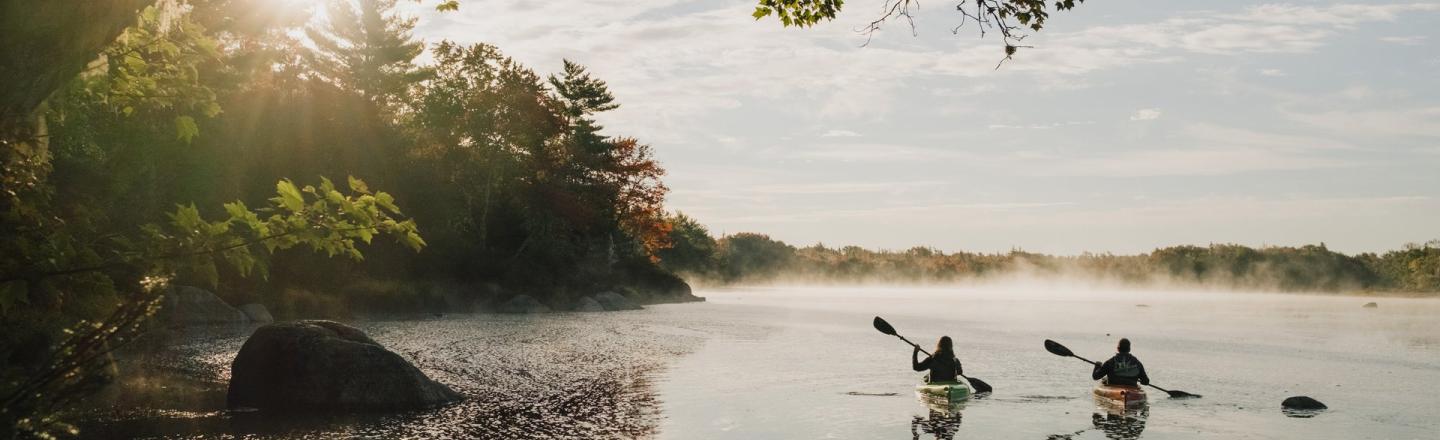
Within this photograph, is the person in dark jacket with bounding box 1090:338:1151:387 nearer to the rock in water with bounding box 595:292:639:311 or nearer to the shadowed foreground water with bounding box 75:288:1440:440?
the shadowed foreground water with bounding box 75:288:1440:440

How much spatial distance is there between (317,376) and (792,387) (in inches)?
390

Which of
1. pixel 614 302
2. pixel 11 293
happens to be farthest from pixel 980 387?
pixel 614 302

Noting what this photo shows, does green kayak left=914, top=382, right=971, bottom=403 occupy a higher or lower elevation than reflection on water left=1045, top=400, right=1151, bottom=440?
higher

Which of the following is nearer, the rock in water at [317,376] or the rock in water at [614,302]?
the rock in water at [317,376]

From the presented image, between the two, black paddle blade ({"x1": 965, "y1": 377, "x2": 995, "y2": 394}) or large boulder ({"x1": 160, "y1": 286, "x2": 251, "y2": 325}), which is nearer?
black paddle blade ({"x1": 965, "y1": 377, "x2": 995, "y2": 394})

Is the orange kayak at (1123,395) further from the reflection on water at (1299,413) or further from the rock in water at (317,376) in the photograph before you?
the rock in water at (317,376)

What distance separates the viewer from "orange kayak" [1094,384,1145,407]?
63.3ft

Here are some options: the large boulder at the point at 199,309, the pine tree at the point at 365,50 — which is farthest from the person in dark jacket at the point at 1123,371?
the pine tree at the point at 365,50

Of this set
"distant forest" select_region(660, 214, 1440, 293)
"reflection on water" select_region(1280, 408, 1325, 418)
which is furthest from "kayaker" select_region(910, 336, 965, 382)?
"distant forest" select_region(660, 214, 1440, 293)

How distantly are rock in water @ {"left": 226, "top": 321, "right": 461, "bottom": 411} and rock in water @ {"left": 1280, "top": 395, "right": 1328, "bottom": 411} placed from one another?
1616 cm

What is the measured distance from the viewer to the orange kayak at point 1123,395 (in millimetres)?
19297

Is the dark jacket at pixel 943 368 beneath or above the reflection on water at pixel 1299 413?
above

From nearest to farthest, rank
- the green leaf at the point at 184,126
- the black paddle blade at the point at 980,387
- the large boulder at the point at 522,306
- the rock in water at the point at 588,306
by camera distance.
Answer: the green leaf at the point at 184,126 < the black paddle blade at the point at 980,387 < the large boulder at the point at 522,306 < the rock in water at the point at 588,306

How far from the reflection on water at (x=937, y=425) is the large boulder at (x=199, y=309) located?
75.0ft
